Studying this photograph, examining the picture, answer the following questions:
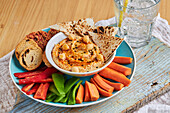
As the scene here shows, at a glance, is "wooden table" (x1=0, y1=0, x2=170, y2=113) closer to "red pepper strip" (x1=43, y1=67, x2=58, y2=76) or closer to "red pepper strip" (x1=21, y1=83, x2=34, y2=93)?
"red pepper strip" (x1=21, y1=83, x2=34, y2=93)

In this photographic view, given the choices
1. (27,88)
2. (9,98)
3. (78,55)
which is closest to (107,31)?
(78,55)

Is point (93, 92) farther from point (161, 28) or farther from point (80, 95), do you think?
point (161, 28)

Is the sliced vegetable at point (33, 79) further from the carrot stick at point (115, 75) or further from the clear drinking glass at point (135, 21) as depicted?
the clear drinking glass at point (135, 21)

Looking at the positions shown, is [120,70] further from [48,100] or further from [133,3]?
[133,3]

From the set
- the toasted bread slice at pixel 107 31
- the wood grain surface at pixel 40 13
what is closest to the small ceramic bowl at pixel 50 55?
the toasted bread slice at pixel 107 31

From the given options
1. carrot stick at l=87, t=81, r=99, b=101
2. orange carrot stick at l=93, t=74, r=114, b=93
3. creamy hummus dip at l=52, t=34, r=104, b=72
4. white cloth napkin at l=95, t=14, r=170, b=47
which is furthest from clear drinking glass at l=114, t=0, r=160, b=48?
carrot stick at l=87, t=81, r=99, b=101
